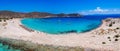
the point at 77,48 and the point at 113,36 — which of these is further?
the point at 113,36

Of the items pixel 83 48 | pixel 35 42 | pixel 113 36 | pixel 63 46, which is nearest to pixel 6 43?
pixel 35 42

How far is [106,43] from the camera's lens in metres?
32.1

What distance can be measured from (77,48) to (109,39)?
6.06 meters

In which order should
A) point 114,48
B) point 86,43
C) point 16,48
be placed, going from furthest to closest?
point 86,43, point 16,48, point 114,48

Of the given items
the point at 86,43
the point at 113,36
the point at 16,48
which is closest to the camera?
the point at 16,48

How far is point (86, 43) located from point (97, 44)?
1424 mm

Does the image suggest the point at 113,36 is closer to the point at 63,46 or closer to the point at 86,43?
the point at 86,43

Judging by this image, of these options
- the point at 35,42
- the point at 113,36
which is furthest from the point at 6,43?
the point at 113,36

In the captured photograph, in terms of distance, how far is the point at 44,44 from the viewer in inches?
1294

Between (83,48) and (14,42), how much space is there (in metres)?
9.01

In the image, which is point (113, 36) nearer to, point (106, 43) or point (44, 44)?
point (106, 43)

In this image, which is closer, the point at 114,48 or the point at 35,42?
the point at 114,48

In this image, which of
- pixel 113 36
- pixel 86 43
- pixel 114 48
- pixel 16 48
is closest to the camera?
pixel 114 48

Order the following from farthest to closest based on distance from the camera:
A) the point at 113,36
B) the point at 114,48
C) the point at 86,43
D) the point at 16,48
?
1. the point at 113,36
2. the point at 86,43
3. the point at 16,48
4. the point at 114,48
